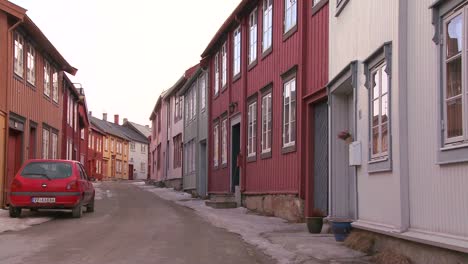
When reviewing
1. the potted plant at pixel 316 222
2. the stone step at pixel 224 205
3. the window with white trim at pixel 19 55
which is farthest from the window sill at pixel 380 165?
the window with white trim at pixel 19 55

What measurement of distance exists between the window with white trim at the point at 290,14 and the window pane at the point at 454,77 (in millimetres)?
8826

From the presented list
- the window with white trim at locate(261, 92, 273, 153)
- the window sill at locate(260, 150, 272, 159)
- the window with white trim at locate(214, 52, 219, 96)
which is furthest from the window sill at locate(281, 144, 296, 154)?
the window with white trim at locate(214, 52, 219, 96)

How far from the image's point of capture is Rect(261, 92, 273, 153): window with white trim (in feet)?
57.6

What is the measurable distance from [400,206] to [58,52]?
1979 cm

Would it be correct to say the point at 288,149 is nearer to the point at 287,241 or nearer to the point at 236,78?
the point at 287,241

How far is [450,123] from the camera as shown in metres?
6.51

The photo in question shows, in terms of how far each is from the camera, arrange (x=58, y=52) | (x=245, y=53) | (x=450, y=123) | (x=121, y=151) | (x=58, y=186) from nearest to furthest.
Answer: (x=450, y=123), (x=58, y=186), (x=245, y=53), (x=58, y=52), (x=121, y=151)

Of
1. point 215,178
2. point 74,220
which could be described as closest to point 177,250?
point 74,220

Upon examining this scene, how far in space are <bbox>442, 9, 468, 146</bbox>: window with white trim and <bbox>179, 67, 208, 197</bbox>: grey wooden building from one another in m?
21.4

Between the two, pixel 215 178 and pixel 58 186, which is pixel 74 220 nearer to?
pixel 58 186

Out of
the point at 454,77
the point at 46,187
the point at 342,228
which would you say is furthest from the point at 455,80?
the point at 46,187

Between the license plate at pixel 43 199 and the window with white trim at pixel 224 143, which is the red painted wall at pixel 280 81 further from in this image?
the license plate at pixel 43 199

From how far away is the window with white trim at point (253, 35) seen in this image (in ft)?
64.0

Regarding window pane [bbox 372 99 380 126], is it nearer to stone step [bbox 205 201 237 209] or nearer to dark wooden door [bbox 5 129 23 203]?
stone step [bbox 205 201 237 209]
